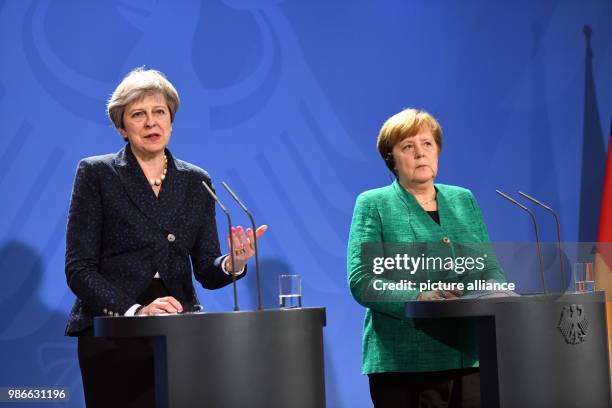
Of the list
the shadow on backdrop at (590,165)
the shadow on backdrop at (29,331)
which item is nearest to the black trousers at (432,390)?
the shadow on backdrop at (29,331)

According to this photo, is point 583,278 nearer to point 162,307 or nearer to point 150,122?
point 162,307

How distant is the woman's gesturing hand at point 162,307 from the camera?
2553 millimetres

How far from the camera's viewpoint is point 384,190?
340 centimetres

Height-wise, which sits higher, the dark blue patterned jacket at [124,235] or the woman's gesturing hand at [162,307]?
the dark blue patterned jacket at [124,235]

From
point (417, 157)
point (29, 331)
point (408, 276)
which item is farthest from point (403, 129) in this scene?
point (29, 331)

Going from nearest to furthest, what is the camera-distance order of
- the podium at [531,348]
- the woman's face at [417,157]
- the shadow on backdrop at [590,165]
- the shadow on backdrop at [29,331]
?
the podium at [531,348] → the woman's face at [417,157] → the shadow on backdrop at [29,331] → the shadow on backdrop at [590,165]

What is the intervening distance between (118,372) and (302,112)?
2224mm

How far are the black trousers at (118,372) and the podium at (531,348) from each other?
86 centimetres

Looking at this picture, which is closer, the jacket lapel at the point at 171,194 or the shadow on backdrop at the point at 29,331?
the jacket lapel at the point at 171,194

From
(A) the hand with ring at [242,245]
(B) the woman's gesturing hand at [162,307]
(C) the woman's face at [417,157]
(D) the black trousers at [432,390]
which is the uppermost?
(C) the woman's face at [417,157]

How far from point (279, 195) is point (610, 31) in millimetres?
2052

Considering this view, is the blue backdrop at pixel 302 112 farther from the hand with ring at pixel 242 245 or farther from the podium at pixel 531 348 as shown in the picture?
the podium at pixel 531 348

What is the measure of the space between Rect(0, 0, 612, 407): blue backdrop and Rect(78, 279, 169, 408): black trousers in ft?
5.80

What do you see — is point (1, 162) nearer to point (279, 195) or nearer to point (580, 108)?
point (279, 195)
